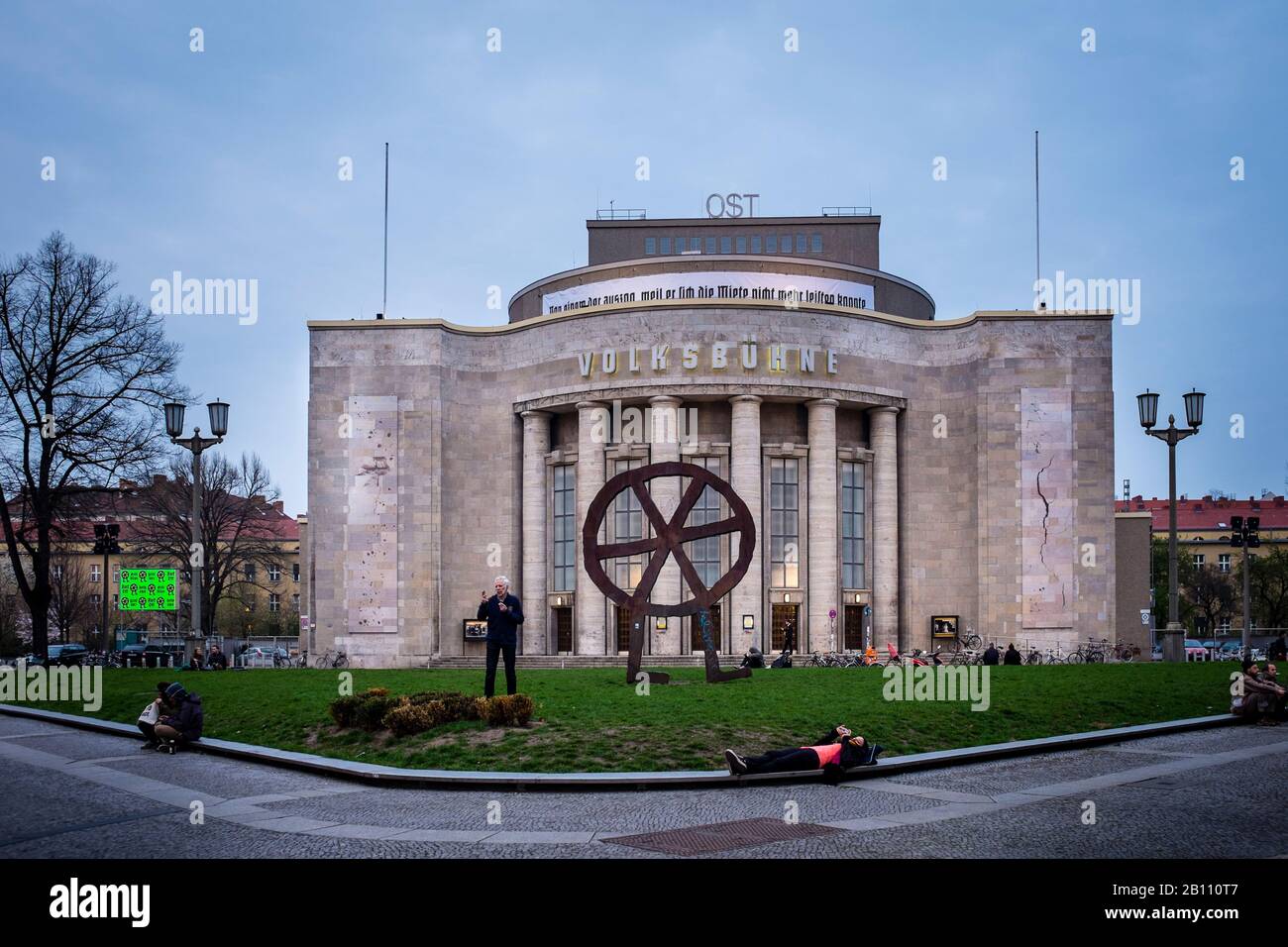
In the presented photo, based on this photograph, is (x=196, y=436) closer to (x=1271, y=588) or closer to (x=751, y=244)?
(x=751, y=244)

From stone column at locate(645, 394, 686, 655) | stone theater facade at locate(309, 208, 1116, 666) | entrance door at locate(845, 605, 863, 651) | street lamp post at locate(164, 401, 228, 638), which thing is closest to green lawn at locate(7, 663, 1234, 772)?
street lamp post at locate(164, 401, 228, 638)

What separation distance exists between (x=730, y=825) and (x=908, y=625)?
172 ft

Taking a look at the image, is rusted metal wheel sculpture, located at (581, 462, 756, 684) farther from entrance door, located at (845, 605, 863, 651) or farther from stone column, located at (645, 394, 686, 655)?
entrance door, located at (845, 605, 863, 651)

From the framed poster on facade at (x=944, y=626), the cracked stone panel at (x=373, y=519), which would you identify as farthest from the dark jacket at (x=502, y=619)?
the framed poster on facade at (x=944, y=626)

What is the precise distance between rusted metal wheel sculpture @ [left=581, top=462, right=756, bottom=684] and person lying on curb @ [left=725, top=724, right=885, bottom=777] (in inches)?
537

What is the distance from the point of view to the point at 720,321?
6388 cm

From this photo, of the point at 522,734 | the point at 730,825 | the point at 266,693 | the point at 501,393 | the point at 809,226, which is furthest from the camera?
the point at 809,226

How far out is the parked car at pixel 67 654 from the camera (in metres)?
75.3

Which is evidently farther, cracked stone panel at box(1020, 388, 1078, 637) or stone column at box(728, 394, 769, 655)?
cracked stone panel at box(1020, 388, 1078, 637)

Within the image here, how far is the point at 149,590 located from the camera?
5878 cm

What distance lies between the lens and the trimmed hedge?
72.2ft

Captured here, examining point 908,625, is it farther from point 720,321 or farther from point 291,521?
point 291,521

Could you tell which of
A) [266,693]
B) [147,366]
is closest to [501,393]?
[147,366]
